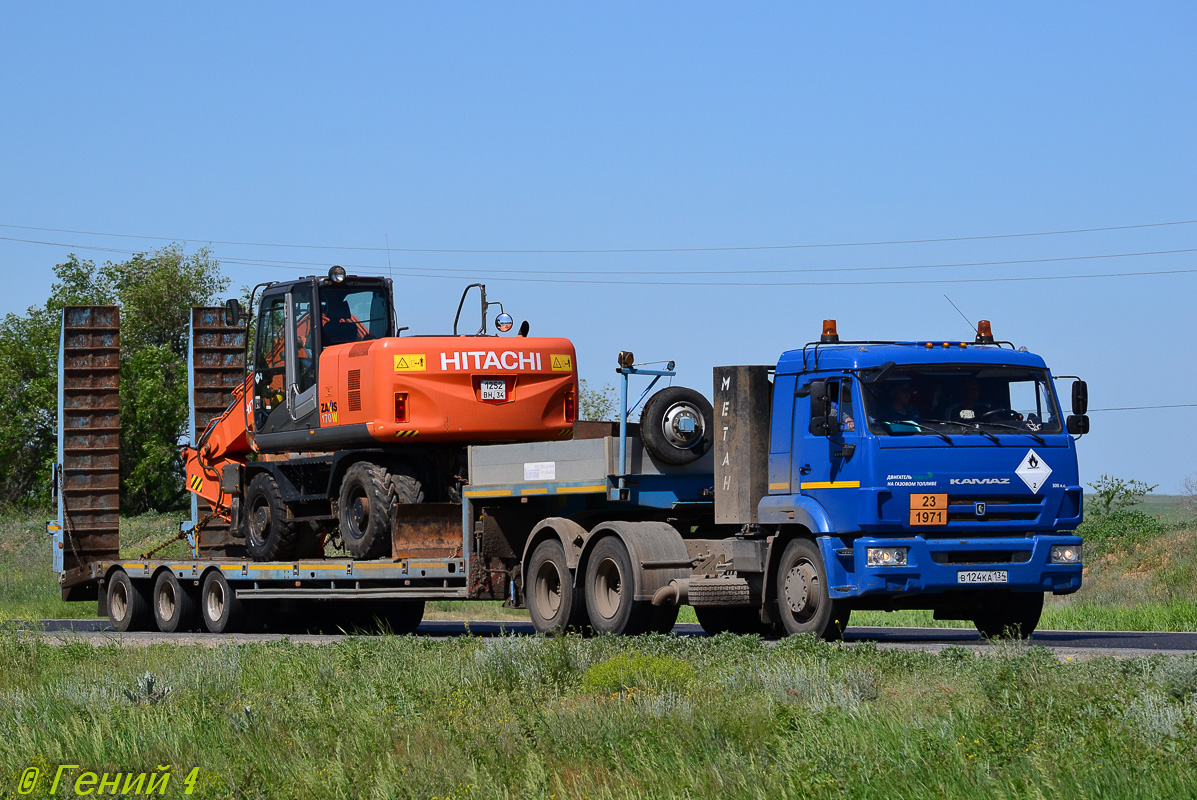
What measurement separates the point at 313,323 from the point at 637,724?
1198 centimetres

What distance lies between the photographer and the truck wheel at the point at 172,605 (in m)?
21.8

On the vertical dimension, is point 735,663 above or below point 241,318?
below

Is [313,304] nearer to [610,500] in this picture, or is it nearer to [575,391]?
[575,391]

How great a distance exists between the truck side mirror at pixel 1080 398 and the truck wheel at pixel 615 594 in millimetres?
4456

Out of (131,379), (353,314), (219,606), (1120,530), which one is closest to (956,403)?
(353,314)

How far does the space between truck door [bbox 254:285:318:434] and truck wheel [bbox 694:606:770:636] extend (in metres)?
5.54

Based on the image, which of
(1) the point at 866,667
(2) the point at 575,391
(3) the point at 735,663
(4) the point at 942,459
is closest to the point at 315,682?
(3) the point at 735,663

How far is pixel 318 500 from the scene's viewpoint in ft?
66.0

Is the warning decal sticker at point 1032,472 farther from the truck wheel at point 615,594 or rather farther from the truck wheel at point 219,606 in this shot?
the truck wheel at point 219,606

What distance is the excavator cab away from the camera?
1947 centimetres

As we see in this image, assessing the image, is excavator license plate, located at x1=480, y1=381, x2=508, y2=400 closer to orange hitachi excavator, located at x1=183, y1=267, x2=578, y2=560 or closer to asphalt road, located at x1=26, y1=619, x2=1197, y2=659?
orange hitachi excavator, located at x1=183, y1=267, x2=578, y2=560

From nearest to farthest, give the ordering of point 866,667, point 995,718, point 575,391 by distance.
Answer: point 995,718, point 866,667, point 575,391

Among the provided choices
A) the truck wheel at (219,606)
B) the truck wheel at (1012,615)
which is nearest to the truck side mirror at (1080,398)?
the truck wheel at (1012,615)

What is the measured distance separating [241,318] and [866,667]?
1228 cm
